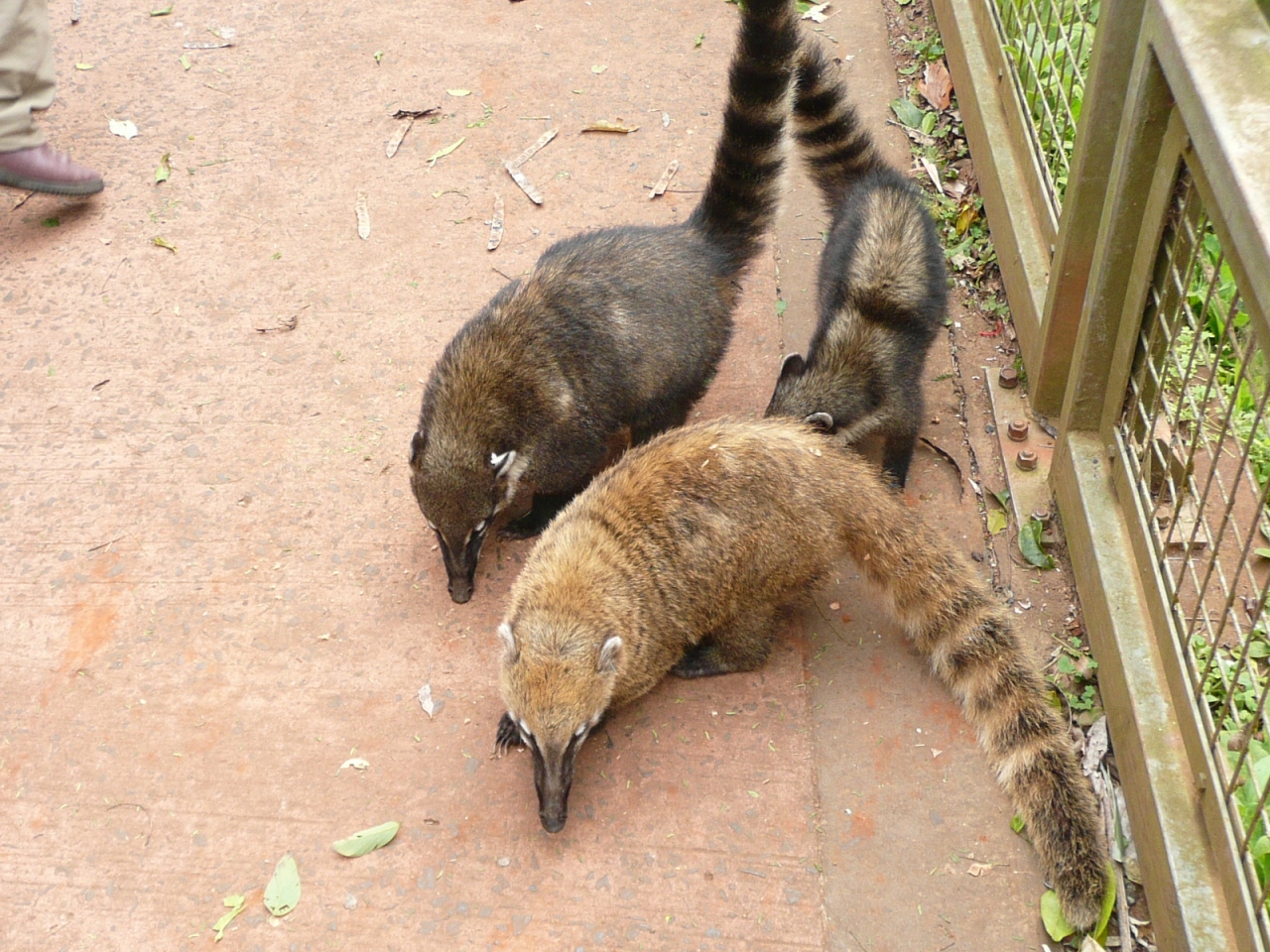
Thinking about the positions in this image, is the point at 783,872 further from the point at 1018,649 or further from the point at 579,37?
the point at 579,37

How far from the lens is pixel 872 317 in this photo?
3.99m

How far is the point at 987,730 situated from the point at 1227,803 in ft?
2.39

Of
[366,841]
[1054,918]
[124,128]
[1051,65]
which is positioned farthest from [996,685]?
[124,128]

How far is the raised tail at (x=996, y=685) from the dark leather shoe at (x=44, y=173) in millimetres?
3863

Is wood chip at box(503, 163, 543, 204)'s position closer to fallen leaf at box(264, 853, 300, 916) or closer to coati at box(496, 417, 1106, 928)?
coati at box(496, 417, 1106, 928)

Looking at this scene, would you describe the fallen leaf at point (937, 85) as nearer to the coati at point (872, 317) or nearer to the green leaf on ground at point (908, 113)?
the green leaf on ground at point (908, 113)

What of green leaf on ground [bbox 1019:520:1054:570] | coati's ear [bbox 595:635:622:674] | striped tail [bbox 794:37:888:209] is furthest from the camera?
striped tail [bbox 794:37:888:209]

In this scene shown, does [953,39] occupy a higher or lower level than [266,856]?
higher

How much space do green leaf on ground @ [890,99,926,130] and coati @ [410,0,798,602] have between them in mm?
1518

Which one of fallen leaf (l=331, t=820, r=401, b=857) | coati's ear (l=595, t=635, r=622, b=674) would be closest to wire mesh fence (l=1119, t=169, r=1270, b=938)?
coati's ear (l=595, t=635, r=622, b=674)

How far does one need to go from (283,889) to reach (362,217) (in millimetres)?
3066

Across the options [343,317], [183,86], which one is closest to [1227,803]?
[343,317]

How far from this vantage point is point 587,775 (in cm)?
324

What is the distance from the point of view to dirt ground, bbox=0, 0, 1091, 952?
299 cm
